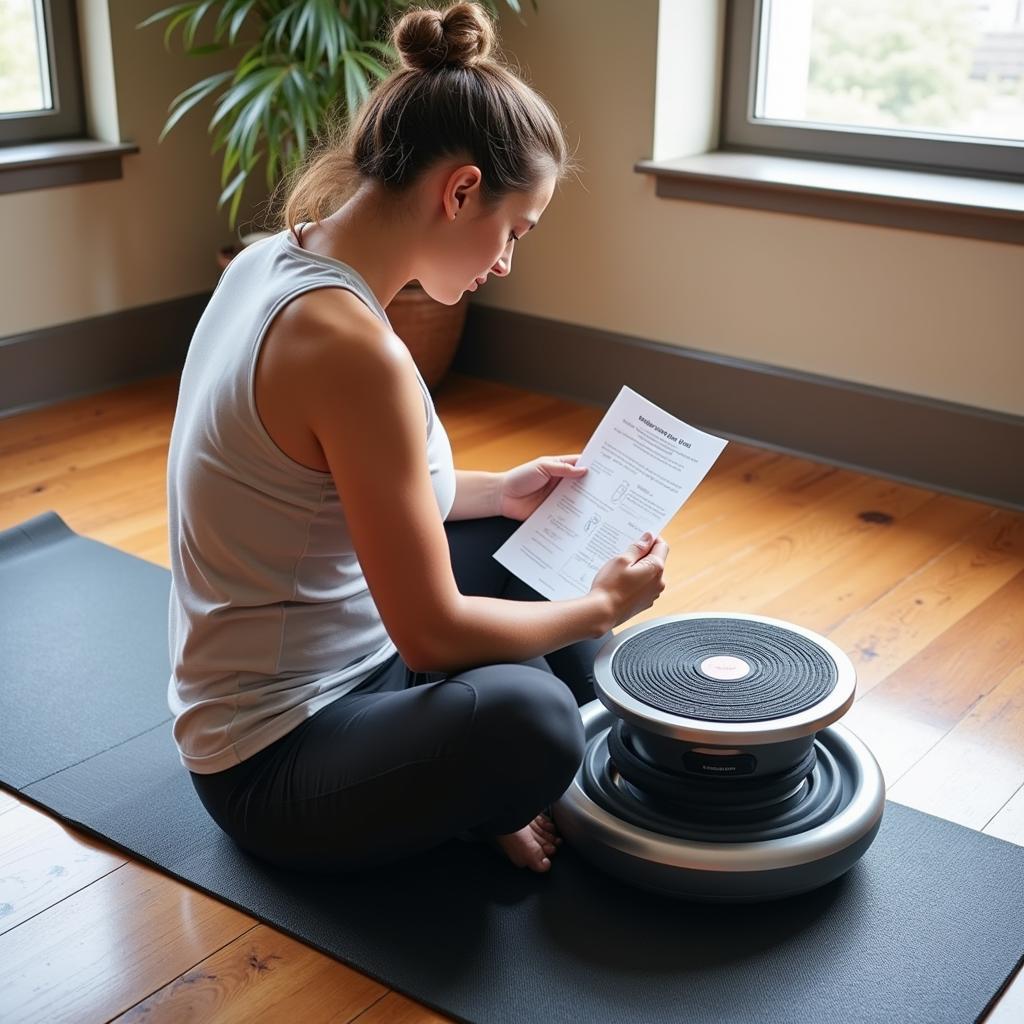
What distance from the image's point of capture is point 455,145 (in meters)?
1.39

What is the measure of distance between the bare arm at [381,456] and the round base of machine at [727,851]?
30cm

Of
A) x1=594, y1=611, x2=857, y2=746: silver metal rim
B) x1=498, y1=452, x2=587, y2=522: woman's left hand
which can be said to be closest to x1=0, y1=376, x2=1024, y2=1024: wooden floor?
x1=594, y1=611, x2=857, y2=746: silver metal rim

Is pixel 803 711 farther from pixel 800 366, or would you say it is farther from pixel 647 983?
pixel 800 366

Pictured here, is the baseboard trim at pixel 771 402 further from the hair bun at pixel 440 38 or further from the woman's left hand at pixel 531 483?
the hair bun at pixel 440 38

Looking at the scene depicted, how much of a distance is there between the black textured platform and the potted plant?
1.51 m

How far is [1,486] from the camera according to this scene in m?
2.83

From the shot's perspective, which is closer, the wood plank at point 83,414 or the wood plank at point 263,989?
the wood plank at point 263,989

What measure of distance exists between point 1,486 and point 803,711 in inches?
75.4

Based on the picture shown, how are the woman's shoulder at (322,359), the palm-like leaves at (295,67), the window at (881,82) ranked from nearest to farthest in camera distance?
the woman's shoulder at (322,359), the window at (881,82), the palm-like leaves at (295,67)

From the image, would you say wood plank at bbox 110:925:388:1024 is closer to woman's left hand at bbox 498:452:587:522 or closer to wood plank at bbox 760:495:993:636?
woman's left hand at bbox 498:452:587:522

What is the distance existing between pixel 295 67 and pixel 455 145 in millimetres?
1693

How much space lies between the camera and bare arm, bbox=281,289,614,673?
1.31m

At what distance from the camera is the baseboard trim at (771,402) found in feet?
9.01

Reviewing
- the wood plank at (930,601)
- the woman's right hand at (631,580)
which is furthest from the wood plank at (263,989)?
the wood plank at (930,601)
